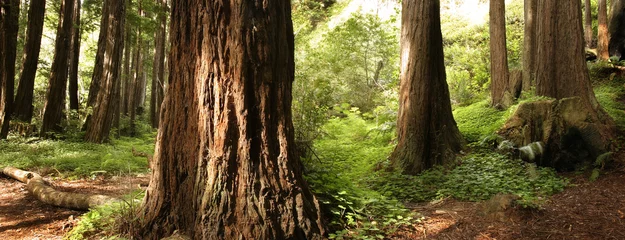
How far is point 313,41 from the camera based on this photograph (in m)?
22.1

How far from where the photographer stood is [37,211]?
5527mm

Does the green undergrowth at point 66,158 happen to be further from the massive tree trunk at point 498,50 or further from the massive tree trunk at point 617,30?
the massive tree trunk at point 617,30

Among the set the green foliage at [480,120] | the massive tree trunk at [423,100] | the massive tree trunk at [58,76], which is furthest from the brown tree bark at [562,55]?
the massive tree trunk at [58,76]

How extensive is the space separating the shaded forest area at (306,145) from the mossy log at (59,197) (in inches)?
1.2

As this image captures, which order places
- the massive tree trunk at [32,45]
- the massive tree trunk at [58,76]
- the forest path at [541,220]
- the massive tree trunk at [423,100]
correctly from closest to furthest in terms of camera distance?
the forest path at [541,220], the massive tree trunk at [423,100], the massive tree trunk at [32,45], the massive tree trunk at [58,76]

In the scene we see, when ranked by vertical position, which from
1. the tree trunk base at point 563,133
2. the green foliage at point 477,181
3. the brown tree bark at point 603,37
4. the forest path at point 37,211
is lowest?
the forest path at point 37,211

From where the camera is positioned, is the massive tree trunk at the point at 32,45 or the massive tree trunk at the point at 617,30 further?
the massive tree trunk at the point at 617,30

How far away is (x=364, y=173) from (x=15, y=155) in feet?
25.8

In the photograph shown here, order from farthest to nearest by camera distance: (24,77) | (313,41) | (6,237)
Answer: (313,41) → (24,77) → (6,237)

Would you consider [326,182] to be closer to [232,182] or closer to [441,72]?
[232,182]

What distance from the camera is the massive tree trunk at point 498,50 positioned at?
11.6 metres

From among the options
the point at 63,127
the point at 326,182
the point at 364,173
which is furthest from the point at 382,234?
the point at 63,127

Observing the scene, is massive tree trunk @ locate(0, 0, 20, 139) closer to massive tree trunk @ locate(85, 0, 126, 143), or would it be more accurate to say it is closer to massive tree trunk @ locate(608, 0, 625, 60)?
massive tree trunk @ locate(85, 0, 126, 143)

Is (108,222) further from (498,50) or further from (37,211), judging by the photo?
(498,50)
